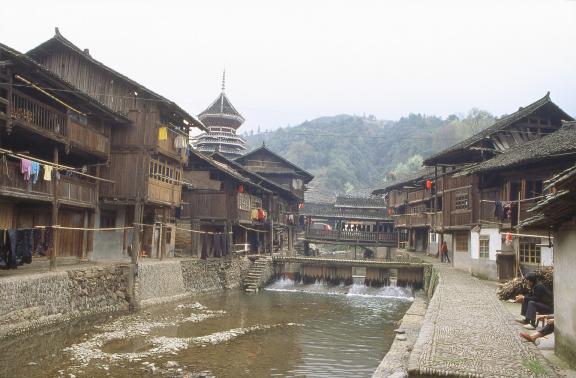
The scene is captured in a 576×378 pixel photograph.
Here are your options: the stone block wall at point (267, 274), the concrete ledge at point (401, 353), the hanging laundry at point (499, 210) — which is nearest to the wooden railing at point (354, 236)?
the stone block wall at point (267, 274)

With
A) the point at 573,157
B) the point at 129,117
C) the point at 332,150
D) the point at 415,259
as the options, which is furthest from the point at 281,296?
the point at 332,150

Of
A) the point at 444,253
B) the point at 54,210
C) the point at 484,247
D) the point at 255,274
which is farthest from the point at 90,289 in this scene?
the point at 444,253

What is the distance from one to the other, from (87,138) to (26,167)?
17.0 ft

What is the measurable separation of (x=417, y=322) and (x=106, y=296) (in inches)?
533

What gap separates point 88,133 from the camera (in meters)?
23.0

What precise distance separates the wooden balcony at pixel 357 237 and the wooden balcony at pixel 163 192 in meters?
27.1

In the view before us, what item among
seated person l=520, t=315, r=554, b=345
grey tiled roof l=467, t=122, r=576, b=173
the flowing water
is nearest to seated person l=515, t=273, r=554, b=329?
seated person l=520, t=315, r=554, b=345

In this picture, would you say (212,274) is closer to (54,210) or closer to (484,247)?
(54,210)

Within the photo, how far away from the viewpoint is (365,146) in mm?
140625

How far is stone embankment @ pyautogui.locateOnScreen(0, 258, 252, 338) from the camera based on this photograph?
52.4 ft

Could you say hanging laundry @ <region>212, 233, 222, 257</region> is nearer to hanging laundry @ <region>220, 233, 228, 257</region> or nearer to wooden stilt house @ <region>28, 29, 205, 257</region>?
hanging laundry @ <region>220, 233, 228, 257</region>

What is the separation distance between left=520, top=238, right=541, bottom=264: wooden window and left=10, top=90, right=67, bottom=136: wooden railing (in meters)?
22.7

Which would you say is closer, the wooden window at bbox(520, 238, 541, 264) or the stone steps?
the wooden window at bbox(520, 238, 541, 264)

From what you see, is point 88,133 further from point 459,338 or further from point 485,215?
point 485,215
